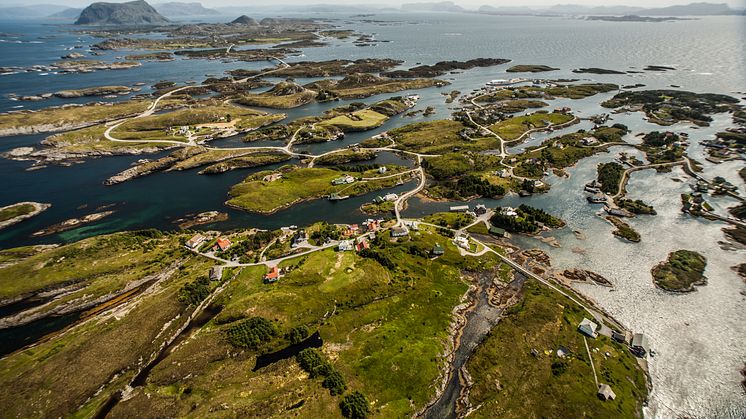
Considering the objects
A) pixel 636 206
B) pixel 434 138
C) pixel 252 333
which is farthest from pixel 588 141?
pixel 252 333

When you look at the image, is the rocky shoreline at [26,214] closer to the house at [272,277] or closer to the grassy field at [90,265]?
the grassy field at [90,265]

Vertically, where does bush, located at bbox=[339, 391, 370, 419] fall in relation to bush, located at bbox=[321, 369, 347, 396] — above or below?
below

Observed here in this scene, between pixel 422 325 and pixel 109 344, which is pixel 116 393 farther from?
pixel 422 325

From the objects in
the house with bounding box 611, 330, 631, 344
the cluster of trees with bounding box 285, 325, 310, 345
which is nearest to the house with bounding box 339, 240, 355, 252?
the cluster of trees with bounding box 285, 325, 310, 345

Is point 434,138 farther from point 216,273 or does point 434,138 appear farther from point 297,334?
point 297,334

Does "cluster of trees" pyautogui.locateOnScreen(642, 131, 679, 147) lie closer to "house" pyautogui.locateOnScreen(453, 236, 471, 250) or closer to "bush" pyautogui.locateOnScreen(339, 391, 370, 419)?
"house" pyautogui.locateOnScreen(453, 236, 471, 250)
